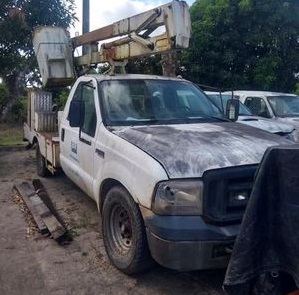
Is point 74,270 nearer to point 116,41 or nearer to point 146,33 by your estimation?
point 146,33

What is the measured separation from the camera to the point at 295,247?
2.39m

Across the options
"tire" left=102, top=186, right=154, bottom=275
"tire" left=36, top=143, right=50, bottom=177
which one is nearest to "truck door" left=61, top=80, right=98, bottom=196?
"tire" left=102, top=186, right=154, bottom=275

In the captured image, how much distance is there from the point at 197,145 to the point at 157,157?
1.27ft

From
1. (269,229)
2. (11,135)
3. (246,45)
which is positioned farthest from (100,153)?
(246,45)

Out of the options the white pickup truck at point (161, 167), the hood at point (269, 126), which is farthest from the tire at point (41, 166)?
the hood at point (269, 126)

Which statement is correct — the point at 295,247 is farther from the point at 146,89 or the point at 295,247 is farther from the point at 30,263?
the point at 146,89

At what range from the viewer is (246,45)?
638 inches

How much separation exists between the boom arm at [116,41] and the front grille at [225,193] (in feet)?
6.93

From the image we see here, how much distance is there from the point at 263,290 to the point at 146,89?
337cm

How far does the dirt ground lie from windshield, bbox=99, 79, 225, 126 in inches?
59.4

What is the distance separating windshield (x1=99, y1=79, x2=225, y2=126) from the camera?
200 inches

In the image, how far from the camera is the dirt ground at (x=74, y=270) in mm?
4102

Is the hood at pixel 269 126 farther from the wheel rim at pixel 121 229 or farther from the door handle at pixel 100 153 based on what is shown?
the wheel rim at pixel 121 229

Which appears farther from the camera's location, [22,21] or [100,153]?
[22,21]
